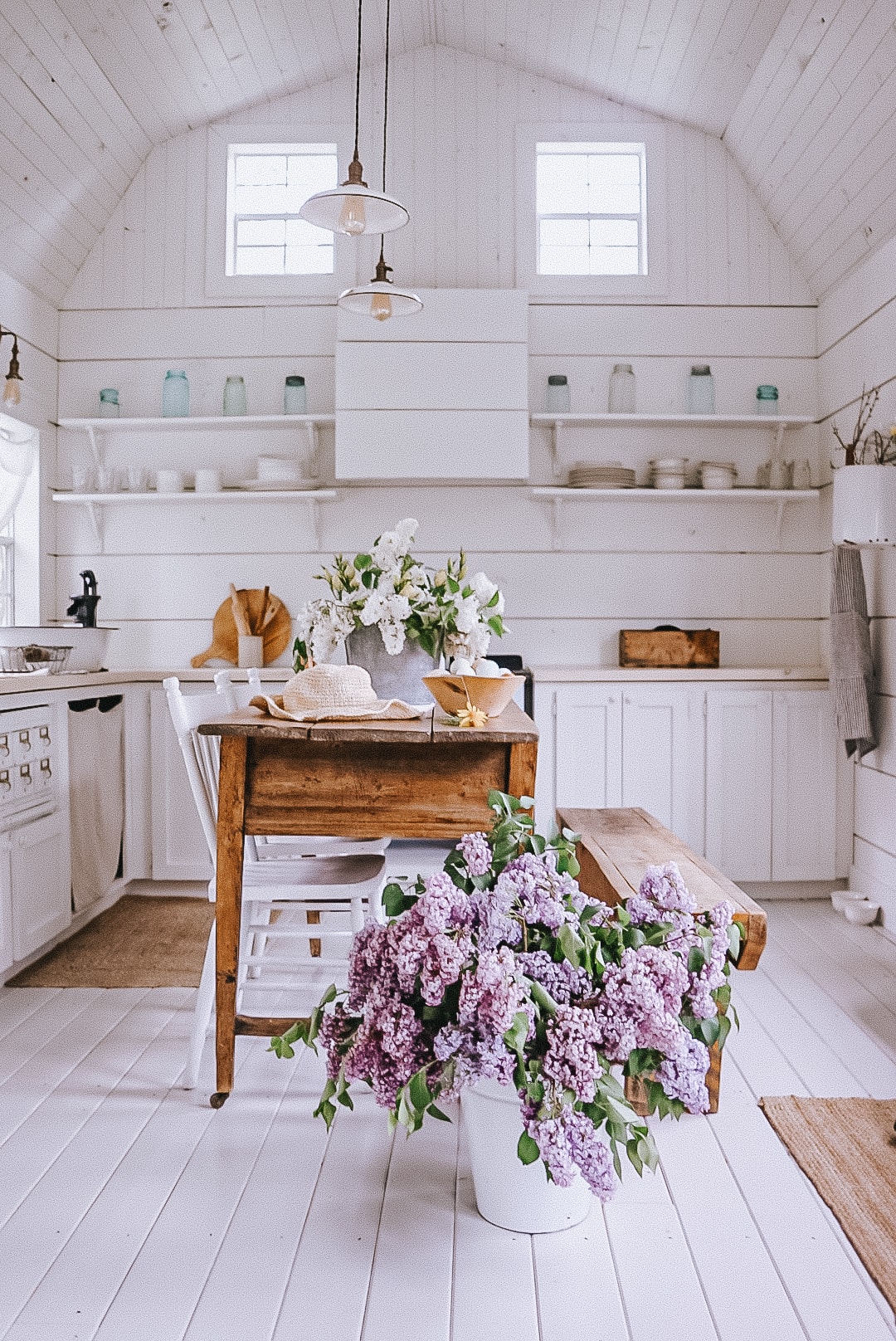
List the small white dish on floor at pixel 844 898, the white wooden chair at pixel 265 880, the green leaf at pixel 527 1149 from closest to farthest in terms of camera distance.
A: 1. the green leaf at pixel 527 1149
2. the white wooden chair at pixel 265 880
3. the small white dish on floor at pixel 844 898

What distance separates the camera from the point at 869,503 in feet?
11.6

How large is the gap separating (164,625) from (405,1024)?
3.40 m

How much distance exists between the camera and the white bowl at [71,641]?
355cm

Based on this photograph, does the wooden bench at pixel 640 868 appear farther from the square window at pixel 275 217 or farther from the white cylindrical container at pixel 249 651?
the square window at pixel 275 217

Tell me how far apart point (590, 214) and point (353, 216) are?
2.43 meters

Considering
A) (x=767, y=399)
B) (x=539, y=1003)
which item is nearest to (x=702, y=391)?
(x=767, y=399)

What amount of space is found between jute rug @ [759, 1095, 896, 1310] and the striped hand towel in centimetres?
174

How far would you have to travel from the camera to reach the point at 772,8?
351 centimetres

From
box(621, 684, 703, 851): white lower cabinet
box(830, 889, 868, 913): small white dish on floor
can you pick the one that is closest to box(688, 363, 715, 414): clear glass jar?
box(621, 684, 703, 851): white lower cabinet

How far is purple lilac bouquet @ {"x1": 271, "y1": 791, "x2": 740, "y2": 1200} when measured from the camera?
1567 millimetres

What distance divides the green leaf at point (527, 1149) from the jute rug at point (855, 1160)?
0.61m

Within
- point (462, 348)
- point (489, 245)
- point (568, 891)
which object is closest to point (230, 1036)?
point (568, 891)

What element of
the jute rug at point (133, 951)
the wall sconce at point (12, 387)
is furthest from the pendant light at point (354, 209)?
the jute rug at point (133, 951)

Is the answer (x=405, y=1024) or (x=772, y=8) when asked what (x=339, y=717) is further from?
(x=772, y=8)
